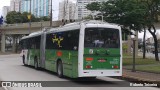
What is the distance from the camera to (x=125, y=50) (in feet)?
276

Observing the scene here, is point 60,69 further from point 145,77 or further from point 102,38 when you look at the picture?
point 145,77

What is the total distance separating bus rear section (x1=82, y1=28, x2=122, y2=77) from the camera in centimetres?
1828

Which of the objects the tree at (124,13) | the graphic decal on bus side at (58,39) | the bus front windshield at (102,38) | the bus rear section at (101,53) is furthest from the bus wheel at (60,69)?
the tree at (124,13)

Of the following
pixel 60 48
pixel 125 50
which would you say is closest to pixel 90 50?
pixel 60 48

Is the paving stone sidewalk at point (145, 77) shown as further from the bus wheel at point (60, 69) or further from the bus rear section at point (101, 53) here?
the bus wheel at point (60, 69)

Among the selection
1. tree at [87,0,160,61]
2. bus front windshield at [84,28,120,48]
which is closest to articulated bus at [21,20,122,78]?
bus front windshield at [84,28,120,48]

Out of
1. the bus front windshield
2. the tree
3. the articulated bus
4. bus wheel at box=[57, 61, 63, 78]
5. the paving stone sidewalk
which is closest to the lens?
the articulated bus

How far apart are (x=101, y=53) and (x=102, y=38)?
2.54ft

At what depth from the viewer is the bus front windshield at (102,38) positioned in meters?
18.5

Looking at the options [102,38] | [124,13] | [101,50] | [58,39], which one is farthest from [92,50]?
[124,13]

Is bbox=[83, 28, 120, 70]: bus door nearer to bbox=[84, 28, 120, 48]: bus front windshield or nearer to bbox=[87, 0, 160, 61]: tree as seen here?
bbox=[84, 28, 120, 48]: bus front windshield

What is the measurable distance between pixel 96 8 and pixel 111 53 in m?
13.7

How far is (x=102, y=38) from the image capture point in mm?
18734

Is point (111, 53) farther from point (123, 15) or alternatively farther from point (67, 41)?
point (123, 15)
